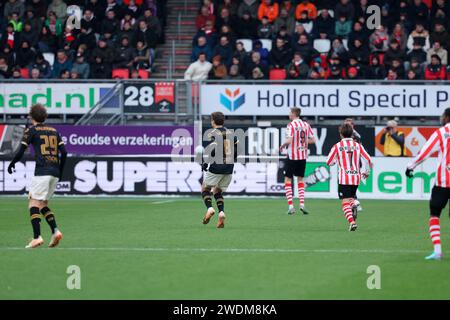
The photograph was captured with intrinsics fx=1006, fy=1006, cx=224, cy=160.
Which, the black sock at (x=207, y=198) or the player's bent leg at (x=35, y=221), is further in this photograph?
the black sock at (x=207, y=198)

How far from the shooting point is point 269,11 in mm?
32062

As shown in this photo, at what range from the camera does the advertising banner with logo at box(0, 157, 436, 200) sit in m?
27.3

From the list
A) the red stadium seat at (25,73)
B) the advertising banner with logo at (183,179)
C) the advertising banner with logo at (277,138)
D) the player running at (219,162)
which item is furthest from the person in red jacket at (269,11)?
the player running at (219,162)

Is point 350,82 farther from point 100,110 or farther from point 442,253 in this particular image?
point 442,253

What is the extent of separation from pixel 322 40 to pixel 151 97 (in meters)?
5.74

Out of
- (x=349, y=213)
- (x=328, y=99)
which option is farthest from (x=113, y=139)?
(x=349, y=213)

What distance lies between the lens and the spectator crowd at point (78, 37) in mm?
30719

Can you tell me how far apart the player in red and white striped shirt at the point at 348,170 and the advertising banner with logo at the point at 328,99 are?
10262mm

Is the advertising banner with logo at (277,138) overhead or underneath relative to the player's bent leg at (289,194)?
overhead

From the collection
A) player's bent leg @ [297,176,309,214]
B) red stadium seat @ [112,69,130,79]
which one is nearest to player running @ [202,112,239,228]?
player's bent leg @ [297,176,309,214]

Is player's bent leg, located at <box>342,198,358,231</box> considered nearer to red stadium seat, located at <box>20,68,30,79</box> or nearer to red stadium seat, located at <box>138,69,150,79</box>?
red stadium seat, located at <box>138,69,150,79</box>

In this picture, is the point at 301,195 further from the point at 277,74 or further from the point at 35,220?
the point at 35,220

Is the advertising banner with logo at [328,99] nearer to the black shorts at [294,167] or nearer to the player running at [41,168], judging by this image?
the black shorts at [294,167]

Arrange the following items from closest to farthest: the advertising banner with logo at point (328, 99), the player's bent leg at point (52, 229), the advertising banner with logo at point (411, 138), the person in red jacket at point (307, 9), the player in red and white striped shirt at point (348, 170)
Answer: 1. the player's bent leg at point (52, 229)
2. the player in red and white striped shirt at point (348, 170)
3. the advertising banner with logo at point (411, 138)
4. the advertising banner with logo at point (328, 99)
5. the person in red jacket at point (307, 9)
